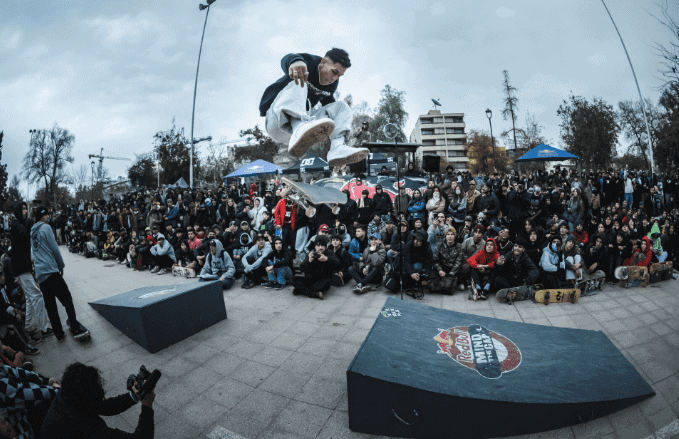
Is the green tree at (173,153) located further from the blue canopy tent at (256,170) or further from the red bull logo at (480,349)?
the red bull logo at (480,349)

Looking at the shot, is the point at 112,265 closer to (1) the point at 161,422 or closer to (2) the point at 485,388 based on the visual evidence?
(1) the point at 161,422

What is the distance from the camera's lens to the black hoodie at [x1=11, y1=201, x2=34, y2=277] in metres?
4.52

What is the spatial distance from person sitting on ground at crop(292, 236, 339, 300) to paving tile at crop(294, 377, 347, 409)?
291 cm

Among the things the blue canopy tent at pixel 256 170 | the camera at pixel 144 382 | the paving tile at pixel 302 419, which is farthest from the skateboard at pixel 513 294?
the blue canopy tent at pixel 256 170

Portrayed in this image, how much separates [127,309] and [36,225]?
5.33ft

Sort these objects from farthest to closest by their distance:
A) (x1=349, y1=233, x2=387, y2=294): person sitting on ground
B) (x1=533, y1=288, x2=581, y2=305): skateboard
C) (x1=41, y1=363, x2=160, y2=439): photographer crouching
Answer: (x1=349, y1=233, x2=387, y2=294): person sitting on ground < (x1=533, y1=288, x2=581, y2=305): skateboard < (x1=41, y1=363, x2=160, y2=439): photographer crouching

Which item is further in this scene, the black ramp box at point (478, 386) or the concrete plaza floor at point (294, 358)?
the concrete plaza floor at point (294, 358)

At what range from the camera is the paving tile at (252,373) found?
3500 millimetres

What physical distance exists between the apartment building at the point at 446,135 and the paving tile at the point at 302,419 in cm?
6995

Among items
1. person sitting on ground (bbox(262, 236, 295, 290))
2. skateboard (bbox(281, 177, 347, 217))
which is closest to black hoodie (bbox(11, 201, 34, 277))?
person sitting on ground (bbox(262, 236, 295, 290))

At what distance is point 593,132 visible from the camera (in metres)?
22.9

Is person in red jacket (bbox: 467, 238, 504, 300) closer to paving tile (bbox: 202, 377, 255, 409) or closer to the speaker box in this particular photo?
paving tile (bbox: 202, 377, 255, 409)

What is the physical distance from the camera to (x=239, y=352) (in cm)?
416

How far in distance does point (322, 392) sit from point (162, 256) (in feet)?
26.8
